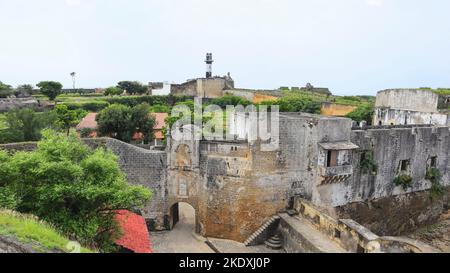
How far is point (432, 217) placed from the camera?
24266 millimetres

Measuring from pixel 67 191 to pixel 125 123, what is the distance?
67.2 ft

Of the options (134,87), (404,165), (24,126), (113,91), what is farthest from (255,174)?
(134,87)

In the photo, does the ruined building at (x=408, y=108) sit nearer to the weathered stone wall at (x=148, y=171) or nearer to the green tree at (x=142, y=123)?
the green tree at (x=142, y=123)

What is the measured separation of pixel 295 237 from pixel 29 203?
34.2 feet

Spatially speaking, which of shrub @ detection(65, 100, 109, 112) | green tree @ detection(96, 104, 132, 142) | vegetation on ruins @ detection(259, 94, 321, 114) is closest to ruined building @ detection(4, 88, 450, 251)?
green tree @ detection(96, 104, 132, 142)

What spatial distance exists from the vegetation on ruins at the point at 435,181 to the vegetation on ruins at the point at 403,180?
6.42ft

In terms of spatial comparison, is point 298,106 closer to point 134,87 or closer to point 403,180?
point 403,180

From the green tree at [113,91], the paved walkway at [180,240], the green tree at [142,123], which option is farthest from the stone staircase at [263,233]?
the green tree at [113,91]

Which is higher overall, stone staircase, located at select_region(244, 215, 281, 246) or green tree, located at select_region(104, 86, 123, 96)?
green tree, located at select_region(104, 86, 123, 96)

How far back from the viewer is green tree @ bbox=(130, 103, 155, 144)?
98.6 ft

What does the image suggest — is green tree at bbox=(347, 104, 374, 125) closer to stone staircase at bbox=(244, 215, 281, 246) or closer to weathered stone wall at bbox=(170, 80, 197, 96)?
stone staircase at bbox=(244, 215, 281, 246)

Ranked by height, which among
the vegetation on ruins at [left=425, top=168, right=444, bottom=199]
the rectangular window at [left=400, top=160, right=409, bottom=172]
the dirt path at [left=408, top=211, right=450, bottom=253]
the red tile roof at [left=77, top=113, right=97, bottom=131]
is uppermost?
the red tile roof at [left=77, top=113, right=97, bottom=131]

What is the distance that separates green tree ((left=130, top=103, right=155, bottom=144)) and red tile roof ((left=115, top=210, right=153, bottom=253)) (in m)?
16.3
